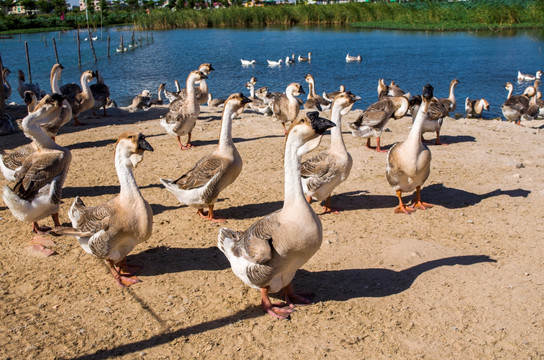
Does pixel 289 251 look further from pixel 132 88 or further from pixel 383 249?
pixel 132 88

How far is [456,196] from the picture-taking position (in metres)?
8.70

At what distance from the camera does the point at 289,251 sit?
188 inches

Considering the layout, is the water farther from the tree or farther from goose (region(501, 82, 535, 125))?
the tree

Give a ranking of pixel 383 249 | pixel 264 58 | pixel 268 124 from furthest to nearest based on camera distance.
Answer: pixel 264 58 → pixel 268 124 → pixel 383 249

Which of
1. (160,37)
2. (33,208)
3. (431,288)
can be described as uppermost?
(160,37)

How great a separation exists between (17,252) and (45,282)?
3.74 ft

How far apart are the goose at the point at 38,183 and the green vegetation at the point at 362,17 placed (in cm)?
5223

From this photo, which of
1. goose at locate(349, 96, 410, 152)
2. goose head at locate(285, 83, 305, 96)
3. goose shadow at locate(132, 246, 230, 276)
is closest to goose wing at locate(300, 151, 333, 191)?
goose shadow at locate(132, 246, 230, 276)

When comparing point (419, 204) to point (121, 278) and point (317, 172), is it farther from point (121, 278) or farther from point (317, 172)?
point (121, 278)

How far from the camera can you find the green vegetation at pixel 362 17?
5166cm

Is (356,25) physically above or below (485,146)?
above

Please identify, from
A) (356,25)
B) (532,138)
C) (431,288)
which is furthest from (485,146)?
(356,25)

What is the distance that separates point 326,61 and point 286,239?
34813 millimetres

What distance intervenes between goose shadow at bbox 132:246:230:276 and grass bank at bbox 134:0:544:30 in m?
52.7
